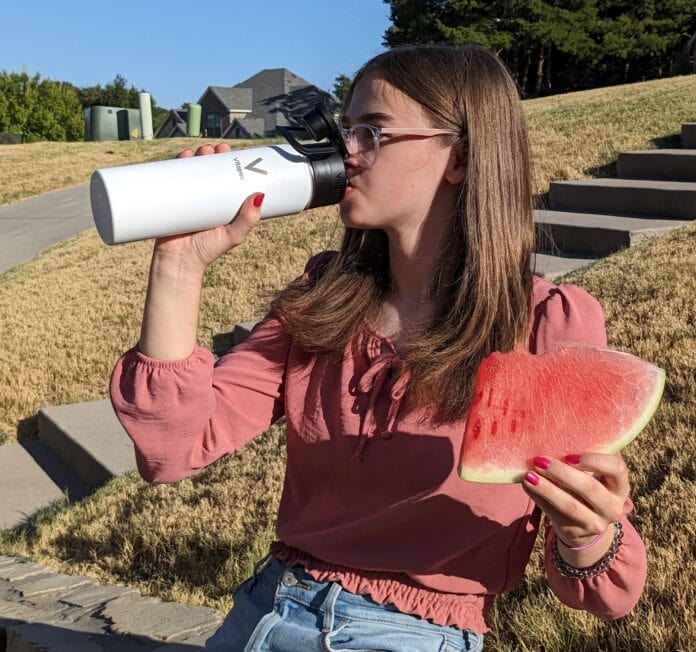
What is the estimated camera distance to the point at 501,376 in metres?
1.75

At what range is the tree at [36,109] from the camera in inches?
1754

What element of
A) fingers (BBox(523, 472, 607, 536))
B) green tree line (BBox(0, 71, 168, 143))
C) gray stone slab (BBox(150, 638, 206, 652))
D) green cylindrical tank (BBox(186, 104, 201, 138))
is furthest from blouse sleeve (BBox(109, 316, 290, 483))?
green tree line (BBox(0, 71, 168, 143))

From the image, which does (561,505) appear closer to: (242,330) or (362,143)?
(362,143)

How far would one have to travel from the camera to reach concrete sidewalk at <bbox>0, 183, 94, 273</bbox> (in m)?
13.7

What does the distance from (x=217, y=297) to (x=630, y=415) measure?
6.66 meters

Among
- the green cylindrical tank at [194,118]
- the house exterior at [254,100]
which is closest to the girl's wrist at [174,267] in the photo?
the green cylindrical tank at [194,118]

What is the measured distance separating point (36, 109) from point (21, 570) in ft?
149

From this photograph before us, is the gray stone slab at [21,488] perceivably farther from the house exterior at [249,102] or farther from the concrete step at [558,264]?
the house exterior at [249,102]

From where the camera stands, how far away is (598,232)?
678cm

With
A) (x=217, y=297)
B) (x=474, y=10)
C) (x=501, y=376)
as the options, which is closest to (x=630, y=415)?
A: (x=501, y=376)

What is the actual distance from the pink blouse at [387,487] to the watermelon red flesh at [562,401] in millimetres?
140

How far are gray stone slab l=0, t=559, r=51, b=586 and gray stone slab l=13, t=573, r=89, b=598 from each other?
0.16ft

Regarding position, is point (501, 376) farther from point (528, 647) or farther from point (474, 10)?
point (474, 10)

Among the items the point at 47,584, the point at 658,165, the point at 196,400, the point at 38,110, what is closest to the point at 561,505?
the point at 196,400
